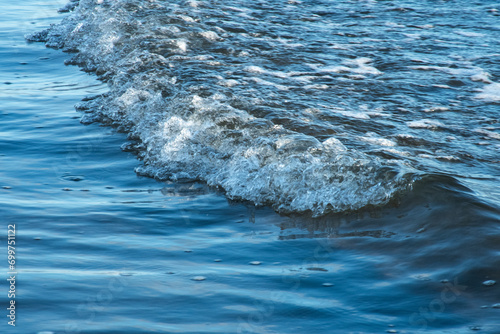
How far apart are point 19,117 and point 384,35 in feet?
19.3

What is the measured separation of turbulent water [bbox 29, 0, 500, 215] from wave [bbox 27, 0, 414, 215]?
2cm

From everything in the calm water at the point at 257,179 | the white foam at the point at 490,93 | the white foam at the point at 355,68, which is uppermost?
the white foam at the point at 355,68

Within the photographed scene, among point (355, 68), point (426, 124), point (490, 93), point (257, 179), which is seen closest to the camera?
point (257, 179)

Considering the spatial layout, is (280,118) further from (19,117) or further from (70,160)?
(19,117)

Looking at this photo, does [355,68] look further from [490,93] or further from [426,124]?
[426,124]

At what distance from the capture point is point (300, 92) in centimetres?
749

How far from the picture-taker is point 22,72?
30.6ft

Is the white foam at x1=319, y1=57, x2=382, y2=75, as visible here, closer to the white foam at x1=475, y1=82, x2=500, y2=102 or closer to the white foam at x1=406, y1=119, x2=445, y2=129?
the white foam at x1=475, y1=82, x2=500, y2=102

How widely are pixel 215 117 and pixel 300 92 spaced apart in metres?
1.46

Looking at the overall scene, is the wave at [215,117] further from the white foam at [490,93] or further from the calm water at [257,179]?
the white foam at [490,93]

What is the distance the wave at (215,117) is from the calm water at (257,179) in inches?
1.0

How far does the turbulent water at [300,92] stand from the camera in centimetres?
533

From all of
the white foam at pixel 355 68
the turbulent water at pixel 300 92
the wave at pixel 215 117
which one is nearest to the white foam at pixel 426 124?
the turbulent water at pixel 300 92

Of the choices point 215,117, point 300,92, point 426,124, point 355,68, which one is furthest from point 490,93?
point 215,117
